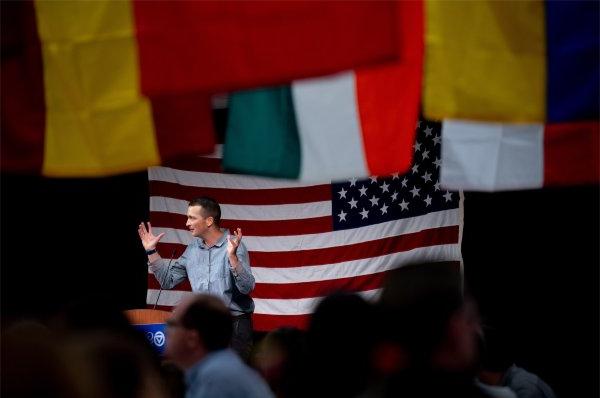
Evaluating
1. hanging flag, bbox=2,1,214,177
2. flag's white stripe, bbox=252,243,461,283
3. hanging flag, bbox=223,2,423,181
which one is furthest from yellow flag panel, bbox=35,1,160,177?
flag's white stripe, bbox=252,243,461,283

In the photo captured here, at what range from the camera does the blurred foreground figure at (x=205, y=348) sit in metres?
4.07

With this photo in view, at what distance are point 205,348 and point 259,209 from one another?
218 inches

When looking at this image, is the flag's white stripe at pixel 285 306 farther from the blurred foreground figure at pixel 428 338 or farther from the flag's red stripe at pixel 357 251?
the blurred foreground figure at pixel 428 338

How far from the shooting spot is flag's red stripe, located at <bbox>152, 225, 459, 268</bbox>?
9195 mm

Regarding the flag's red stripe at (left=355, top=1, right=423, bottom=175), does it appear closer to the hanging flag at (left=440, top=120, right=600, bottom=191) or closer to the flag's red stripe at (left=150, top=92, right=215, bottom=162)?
the hanging flag at (left=440, top=120, right=600, bottom=191)

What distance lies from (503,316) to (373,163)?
427 cm

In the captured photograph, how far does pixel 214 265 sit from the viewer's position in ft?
25.2

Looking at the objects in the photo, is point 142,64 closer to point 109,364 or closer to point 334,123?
point 334,123

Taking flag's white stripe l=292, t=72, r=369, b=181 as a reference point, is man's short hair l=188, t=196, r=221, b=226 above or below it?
below

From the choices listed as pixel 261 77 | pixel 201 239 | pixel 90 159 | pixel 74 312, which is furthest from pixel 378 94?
pixel 201 239

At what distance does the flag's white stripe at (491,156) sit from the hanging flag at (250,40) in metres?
0.98

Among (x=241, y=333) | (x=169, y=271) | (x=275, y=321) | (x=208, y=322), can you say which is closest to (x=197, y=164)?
(x=275, y=321)

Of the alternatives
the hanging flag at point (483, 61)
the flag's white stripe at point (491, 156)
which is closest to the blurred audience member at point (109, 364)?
the hanging flag at point (483, 61)

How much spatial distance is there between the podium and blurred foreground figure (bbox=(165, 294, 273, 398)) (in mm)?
3130
